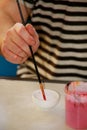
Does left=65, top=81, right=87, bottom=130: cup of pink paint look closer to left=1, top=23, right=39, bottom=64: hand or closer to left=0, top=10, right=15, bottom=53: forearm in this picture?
left=1, top=23, right=39, bottom=64: hand

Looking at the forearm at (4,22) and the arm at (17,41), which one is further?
the forearm at (4,22)

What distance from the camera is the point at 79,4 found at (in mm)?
1193

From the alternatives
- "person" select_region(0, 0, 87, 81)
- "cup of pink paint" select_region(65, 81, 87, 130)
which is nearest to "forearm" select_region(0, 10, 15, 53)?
"person" select_region(0, 0, 87, 81)

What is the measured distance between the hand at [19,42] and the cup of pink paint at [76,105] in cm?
16

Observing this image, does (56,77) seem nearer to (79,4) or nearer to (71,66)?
(71,66)

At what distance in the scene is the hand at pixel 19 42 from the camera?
940 millimetres

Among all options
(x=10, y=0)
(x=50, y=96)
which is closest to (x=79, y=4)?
(x=10, y=0)

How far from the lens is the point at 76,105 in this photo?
85 centimetres

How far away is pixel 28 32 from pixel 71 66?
0.94 feet

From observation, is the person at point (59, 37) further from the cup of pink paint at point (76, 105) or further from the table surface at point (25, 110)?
the cup of pink paint at point (76, 105)

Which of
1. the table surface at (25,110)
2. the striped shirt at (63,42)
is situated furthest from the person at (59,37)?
the table surface at (25,110)

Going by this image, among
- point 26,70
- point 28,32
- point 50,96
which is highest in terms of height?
point 28,32

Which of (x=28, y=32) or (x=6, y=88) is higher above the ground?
(x=28, y=32)

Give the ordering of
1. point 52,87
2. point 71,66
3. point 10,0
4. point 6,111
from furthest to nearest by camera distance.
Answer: point 10,0 → point 71,66 → point 52,87 → point 6,111
